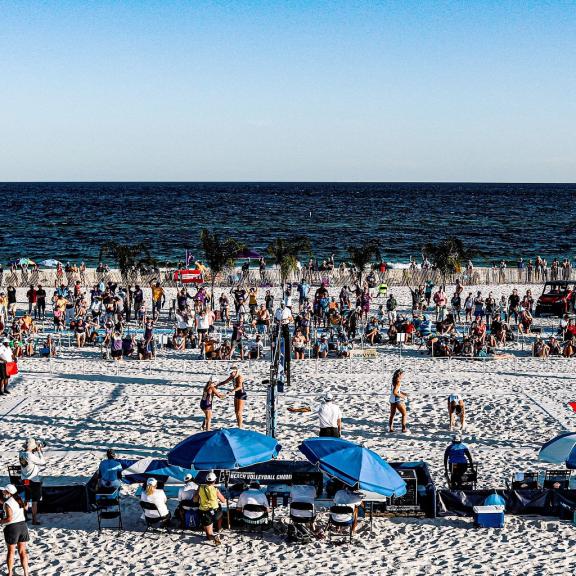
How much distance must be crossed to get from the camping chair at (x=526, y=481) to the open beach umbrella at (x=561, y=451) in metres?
0.33

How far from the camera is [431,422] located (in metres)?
14.9

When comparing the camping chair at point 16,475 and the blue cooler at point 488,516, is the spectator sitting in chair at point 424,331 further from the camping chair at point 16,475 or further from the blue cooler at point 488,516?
the camping chair at point 16,475

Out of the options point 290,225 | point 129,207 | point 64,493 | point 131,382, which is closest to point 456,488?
point 64,493

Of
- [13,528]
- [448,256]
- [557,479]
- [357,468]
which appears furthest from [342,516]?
[448,256]

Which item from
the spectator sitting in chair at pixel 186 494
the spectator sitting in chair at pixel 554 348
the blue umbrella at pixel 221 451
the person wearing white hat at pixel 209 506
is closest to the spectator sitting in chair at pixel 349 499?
the blue umbrella at pixel 221 451

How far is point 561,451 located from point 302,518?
3712 millimetres

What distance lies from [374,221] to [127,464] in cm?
7942

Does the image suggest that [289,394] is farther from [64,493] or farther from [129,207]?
[129,207]

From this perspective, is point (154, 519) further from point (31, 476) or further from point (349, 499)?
point (349, 499)

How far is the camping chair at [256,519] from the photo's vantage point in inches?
400

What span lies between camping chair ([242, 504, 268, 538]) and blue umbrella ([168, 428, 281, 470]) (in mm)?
519

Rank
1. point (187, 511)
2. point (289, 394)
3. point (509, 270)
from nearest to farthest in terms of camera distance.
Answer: point (187, 511) → point (289, 394) → point (509, 270)

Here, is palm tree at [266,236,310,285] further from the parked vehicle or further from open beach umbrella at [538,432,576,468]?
open beach umbrella at [538,432,576,468]

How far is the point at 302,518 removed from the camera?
9938 mm
